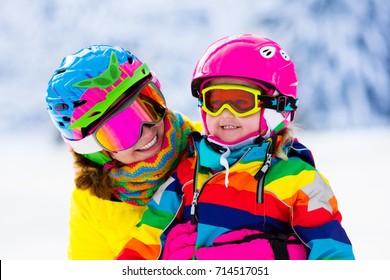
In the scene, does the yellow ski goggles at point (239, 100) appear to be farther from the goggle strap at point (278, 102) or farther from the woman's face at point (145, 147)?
the woman's face at point (145, 147)

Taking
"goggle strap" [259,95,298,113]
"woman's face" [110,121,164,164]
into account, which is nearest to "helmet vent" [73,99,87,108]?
"woman's face" [110,121,164,164]

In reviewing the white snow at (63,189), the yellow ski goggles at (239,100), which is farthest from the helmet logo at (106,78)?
the white snow at (63,189)

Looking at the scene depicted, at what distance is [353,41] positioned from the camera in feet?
23.0

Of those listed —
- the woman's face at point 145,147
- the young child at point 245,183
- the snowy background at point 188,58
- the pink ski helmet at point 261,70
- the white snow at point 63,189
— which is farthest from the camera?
the snowy background at point 188,58

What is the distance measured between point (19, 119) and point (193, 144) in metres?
4.41

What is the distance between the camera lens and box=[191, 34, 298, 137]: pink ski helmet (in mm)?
2777

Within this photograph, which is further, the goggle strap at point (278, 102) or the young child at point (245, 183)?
the goggle strap at point (278, 102)

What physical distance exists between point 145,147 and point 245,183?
0.57m

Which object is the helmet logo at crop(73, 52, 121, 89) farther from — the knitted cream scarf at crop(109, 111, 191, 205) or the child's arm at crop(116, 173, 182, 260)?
the child's arm at crop(116, 173, 182, 260)

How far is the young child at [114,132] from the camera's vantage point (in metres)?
2.88

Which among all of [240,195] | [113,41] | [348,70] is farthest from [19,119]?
[240,195]

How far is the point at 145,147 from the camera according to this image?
3018 millimetres

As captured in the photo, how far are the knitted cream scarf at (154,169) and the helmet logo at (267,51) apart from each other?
1.96 ft

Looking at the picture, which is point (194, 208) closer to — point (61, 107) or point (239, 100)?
point (239, 100)
